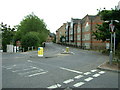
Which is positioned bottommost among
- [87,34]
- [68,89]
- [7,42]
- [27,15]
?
[68,89]

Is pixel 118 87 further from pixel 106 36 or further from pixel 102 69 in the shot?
pixel 106 36

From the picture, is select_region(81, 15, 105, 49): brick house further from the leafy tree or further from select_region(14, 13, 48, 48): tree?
the leafy tree

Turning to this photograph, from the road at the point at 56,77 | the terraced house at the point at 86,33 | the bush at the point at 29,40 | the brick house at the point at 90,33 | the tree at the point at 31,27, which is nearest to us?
the road at the point at 56,77

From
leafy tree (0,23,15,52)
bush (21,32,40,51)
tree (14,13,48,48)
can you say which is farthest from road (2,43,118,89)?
tree (14,13,48,48)

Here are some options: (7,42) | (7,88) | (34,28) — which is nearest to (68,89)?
(7,88)

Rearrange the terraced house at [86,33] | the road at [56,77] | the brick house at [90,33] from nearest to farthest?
1. the road at [56,77]
2. the brick house at [90,33]
3. the terraced house at [86,33]

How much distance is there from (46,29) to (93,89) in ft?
143

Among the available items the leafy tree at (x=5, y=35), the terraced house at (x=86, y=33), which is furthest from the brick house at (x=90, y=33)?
the leafy tree at (x=5, y=35)

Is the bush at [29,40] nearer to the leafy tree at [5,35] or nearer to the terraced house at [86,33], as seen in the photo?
the leafy tree at [5,35]

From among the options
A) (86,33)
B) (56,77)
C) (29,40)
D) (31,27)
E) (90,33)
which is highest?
(31,27)

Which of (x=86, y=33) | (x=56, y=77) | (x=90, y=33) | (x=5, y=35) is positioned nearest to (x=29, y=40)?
(x=5, y=35)

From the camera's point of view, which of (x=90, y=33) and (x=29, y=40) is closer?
(x=29, y=40)

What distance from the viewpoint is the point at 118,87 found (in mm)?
6289

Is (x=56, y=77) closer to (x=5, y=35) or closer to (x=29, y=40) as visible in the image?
(x=29, y=40)
